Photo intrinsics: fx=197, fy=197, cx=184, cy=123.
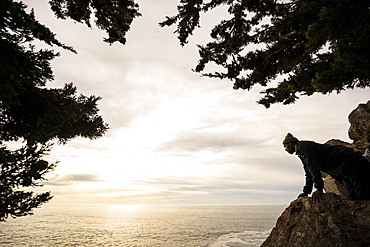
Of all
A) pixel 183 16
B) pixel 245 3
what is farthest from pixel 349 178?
pixel 183 16

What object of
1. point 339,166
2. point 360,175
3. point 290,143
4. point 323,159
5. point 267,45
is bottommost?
point 360,175

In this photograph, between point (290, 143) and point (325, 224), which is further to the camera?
point (290, 143)

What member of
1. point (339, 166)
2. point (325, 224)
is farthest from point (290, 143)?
point (325, 224)

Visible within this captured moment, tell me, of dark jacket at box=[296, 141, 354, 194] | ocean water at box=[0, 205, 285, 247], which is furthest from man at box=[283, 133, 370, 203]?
ocean water at box=[0, 205, 285, 247]

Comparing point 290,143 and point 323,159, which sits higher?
point 290,143

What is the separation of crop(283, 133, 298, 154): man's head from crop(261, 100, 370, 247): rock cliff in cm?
127

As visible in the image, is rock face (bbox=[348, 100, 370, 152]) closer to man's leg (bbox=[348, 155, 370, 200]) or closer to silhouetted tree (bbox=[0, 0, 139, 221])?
man's leg (bbox=[348, 155, 370, 200])

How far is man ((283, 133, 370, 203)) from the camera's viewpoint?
4.33m

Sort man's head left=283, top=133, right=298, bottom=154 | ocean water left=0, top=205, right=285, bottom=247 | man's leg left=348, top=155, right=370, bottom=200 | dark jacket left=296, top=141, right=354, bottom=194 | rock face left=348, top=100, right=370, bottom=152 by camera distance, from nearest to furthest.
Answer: man's leg left=348, top=155, right=370, bottom=200
dark jacket left=296, top=141, right=354, bottom=194
man's head left=283, top=133, right=298, bottom=154
rock face left=348, top=100, right=370, bottom=152
ocean water left=0, top=205, right=285, bottom=247

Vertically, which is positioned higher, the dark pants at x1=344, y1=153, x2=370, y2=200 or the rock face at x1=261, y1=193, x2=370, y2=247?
the dark pants at x1=344, y1=153, x2=370, y2=200

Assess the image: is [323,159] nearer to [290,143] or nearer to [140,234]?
[290,143]

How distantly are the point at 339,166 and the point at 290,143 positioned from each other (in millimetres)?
1133

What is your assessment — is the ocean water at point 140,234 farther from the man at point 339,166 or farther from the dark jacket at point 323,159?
the dark jacket at point 323,159

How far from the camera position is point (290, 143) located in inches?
208
